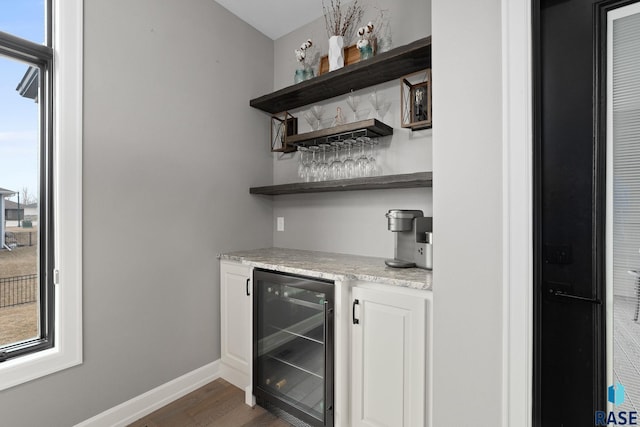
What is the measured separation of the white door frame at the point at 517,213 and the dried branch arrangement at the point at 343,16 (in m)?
1.32

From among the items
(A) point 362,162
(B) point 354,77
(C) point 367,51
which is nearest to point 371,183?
Answer: (A) point 362,162

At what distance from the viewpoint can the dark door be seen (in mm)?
1053

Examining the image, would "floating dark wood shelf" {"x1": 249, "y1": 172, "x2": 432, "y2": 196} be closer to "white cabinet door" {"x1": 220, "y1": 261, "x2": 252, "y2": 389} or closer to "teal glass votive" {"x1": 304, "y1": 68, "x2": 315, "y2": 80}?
"white cabinet door" {"x1": 220, "y1": 261, "x2": 252, "y2": 389}

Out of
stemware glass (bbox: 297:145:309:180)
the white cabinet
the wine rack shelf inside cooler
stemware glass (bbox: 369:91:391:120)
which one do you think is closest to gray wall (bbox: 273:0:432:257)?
stemware glass (bbox: 369:91:391:120)

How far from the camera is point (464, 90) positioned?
1.19m

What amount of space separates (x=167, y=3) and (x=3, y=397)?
2415 millimetres

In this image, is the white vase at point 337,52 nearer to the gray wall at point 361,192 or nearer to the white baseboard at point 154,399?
the gray wall at point 361,192

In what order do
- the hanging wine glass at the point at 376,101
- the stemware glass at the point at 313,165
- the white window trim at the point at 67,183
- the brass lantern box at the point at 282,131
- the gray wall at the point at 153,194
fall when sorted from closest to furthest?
1. the white window trim at the point at 67,183
2. the gray wall at the point at 153,194
3. the hanging wine glass at the point at 376,101
4. the stemware glass at the point at 313,165
5. the brass lantern box at the point at 282,131

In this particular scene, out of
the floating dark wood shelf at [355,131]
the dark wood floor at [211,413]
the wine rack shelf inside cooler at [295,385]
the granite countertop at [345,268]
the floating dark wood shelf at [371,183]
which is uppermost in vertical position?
the floating dark wood shelf at [355,131]

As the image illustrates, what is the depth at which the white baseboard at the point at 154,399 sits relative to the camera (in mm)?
1614

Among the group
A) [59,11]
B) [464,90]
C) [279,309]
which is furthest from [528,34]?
[59,11]

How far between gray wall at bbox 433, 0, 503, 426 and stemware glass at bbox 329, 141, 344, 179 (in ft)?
3.09

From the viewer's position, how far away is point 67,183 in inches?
58.4

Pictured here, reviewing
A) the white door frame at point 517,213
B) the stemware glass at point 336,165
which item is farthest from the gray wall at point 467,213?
the stemware glass at point 336,165
